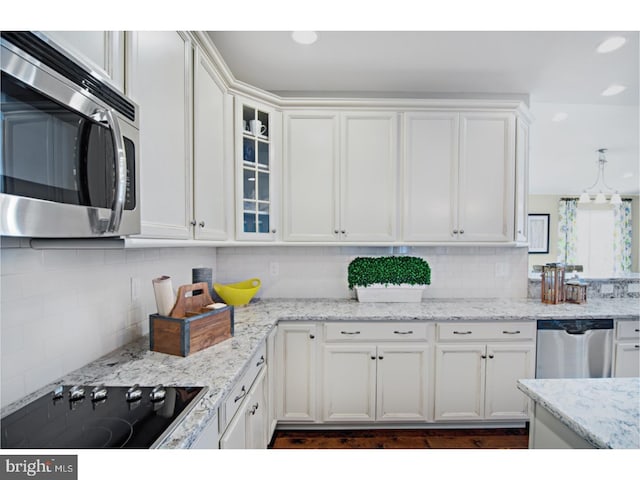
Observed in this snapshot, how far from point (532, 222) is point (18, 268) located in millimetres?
8358

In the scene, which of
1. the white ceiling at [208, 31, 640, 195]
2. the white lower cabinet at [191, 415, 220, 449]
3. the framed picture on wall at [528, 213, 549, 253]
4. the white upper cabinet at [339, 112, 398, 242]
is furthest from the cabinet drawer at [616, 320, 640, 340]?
the framed picture on wall at [528, 213, 549, 253]

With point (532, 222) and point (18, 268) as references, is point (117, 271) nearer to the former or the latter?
point (18, 268)

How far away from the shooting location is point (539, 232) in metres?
7.12

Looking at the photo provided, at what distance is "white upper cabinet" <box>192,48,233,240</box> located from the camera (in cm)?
163

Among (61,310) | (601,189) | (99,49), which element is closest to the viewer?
(99,49)

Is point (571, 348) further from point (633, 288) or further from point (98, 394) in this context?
point (98, 394)

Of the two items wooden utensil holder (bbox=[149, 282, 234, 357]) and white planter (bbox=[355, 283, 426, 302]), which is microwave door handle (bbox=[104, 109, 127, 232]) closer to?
wooden utensil holder (bbox=[149, 282, 234, 357])

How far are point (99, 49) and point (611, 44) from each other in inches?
109

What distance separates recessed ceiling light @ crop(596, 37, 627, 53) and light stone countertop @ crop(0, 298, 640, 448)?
175 cm

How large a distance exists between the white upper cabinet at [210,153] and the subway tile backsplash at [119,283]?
330 mm

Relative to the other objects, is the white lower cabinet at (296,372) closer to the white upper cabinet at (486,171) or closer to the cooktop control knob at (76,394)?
the cooktop control knob at (76,394)
